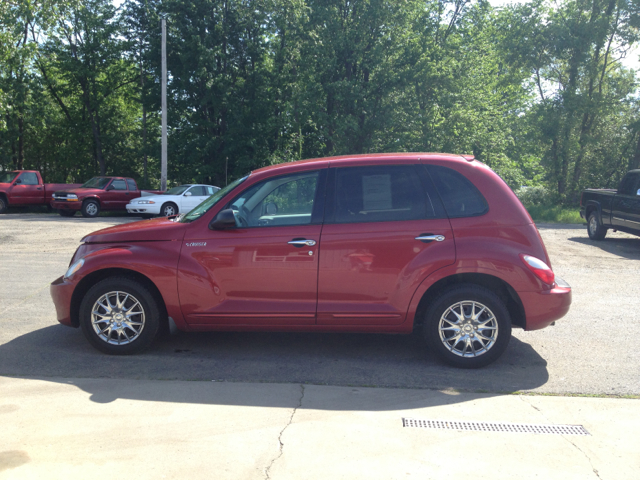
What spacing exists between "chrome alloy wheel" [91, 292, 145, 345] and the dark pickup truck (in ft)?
41.3

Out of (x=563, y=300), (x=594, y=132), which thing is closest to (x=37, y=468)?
(x=563, y=300)

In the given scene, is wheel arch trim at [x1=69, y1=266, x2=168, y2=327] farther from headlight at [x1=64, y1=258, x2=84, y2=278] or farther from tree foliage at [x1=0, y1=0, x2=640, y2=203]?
tree foliage at [x1=0, y1=0, x2=640, y2=203]

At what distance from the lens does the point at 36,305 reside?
740cm

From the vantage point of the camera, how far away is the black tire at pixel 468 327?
515cm

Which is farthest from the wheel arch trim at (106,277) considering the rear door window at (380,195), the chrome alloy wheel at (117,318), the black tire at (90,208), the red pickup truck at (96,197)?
the black tire at (90,208)

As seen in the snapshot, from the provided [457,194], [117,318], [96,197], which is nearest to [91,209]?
[96,197]

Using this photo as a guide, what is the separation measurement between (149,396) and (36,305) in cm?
375

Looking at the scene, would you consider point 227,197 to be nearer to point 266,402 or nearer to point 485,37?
point 266,402

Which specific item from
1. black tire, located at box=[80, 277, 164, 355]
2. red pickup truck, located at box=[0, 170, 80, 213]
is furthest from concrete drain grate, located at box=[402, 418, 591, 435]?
red pickup truck, located at box=[0, 170, 80, 213]

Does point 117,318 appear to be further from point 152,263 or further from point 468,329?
point 468,329

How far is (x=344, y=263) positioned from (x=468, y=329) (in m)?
1.26

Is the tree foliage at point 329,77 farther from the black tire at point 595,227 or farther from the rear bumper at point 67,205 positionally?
the black tire at point 595,227

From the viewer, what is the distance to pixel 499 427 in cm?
402

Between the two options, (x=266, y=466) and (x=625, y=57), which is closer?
(x=266, y=466)
